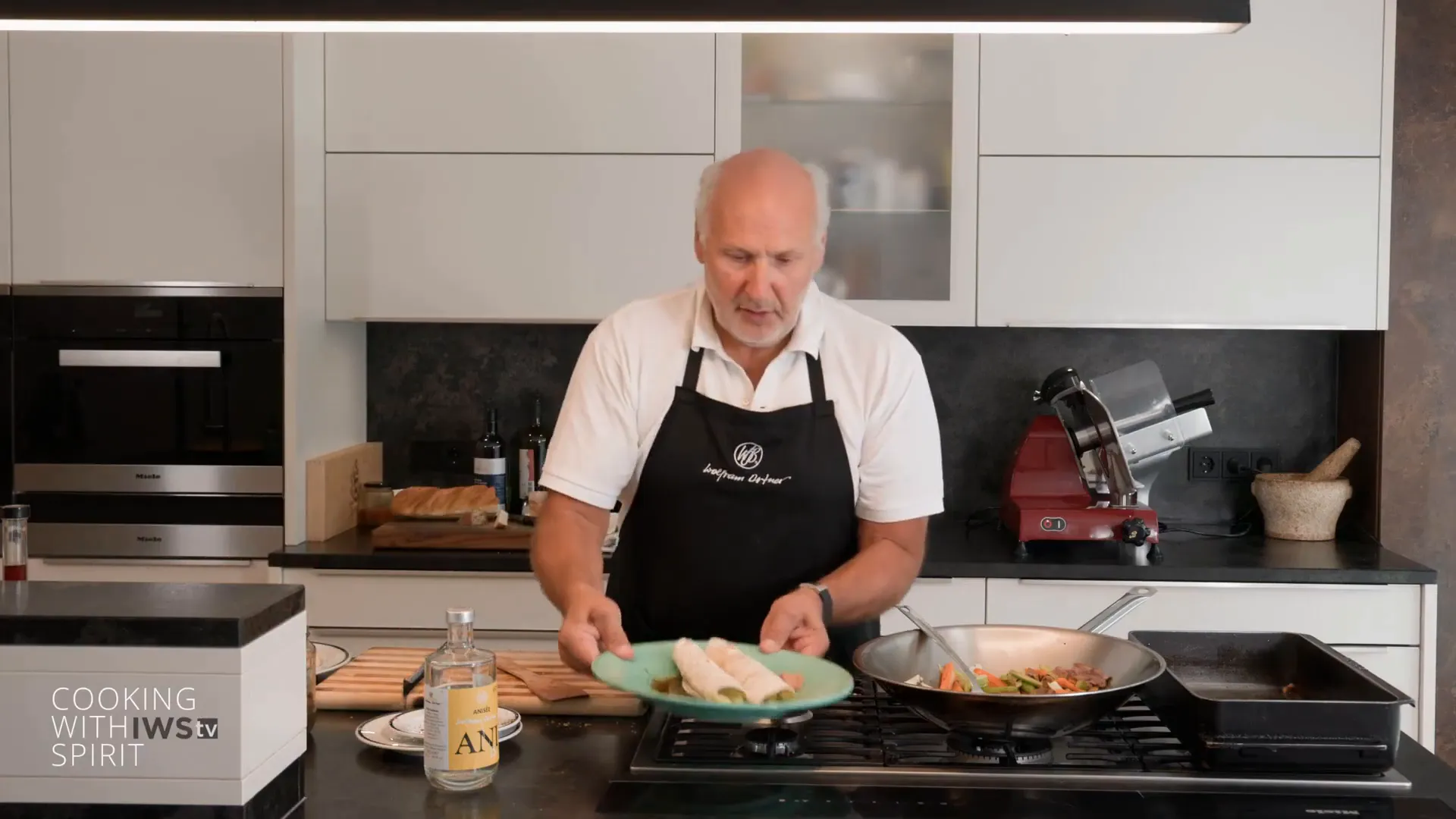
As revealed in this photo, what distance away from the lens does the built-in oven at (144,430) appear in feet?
10.5

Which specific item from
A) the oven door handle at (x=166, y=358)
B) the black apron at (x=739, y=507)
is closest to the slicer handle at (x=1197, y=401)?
the black apron at (x=739, y=507)

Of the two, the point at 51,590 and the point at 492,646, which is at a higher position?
the point at 51,590

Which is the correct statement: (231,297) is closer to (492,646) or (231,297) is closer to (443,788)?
(492,646)

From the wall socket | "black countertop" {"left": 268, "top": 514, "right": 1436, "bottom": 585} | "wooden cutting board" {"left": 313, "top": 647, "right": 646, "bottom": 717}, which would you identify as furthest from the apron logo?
the wall socket

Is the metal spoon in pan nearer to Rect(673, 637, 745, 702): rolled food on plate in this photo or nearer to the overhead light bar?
Rect(673, 637, 745, 702): rolled food on plate

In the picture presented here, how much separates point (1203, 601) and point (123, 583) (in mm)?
2349

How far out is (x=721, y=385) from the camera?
87.5 inches

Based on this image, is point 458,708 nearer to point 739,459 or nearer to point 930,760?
point 930,760

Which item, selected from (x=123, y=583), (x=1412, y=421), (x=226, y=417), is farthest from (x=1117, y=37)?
(x=123, y=583)

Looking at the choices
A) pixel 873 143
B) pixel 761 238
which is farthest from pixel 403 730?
pixel 873 143

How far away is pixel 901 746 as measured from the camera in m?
1.60

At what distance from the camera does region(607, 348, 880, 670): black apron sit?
219 centimetres

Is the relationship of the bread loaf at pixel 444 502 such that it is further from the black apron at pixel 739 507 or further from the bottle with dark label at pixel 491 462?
the black apron at pixel 739 507

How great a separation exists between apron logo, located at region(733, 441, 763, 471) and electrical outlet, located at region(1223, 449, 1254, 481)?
6.43 ft
